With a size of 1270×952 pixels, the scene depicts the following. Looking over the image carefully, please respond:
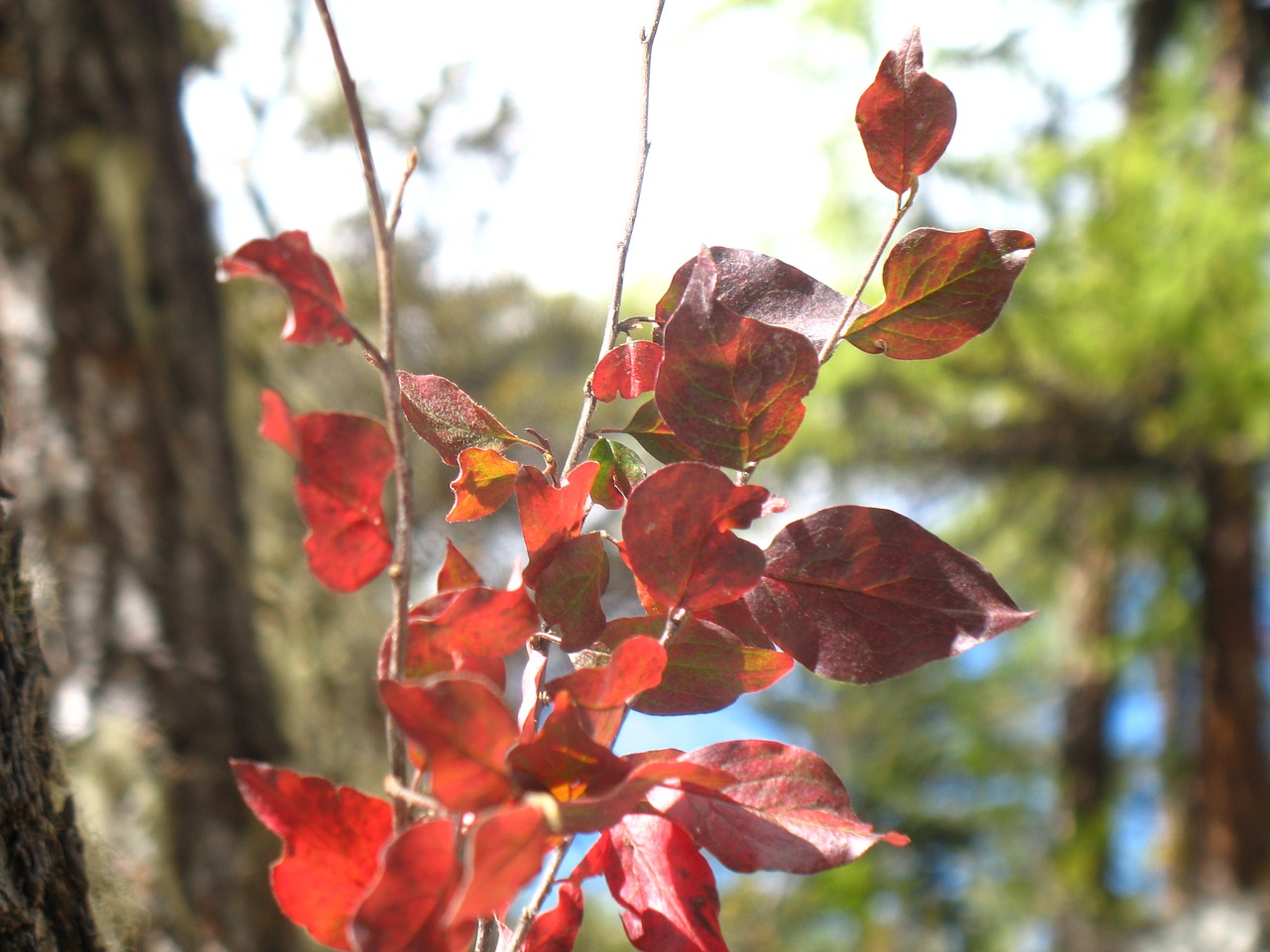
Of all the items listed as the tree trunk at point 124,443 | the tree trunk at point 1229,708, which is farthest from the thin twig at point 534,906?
the tree trunk at point 1229,708

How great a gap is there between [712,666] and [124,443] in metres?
0.95

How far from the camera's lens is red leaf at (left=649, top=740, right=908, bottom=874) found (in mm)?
175

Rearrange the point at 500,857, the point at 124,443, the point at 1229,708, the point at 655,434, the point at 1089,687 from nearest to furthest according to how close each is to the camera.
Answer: the point at 500,857
the point at 655,434
the point at 124,443
the point at 1229,708
the point at 1089,687

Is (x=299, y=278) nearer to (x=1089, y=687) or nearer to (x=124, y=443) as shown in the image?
(x=124, y=443)

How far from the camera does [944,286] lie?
208 mm

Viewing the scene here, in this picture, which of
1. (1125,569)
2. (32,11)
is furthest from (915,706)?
(32,11)

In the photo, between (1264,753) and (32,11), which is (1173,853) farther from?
(32,11)

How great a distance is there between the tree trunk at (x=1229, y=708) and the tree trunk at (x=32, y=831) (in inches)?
92.3

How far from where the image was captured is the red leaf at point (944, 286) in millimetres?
203

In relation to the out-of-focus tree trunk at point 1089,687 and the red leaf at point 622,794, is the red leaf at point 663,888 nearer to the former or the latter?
the red leaf at point 622,794

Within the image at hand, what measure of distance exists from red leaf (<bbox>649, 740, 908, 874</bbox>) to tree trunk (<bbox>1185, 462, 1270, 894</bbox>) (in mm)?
2281

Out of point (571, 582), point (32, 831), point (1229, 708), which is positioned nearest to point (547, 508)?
point (571, 582)

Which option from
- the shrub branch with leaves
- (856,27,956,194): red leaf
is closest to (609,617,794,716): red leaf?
the shrub branch with leaves

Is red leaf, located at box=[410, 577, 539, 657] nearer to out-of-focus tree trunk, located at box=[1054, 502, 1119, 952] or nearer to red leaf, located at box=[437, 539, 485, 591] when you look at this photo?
red leaf, located at box=[437, 539, 485, 591]
